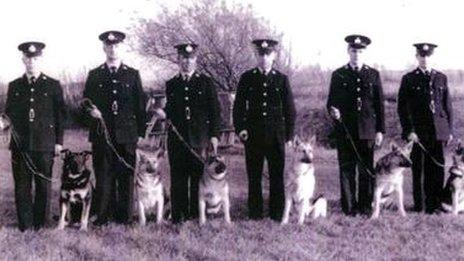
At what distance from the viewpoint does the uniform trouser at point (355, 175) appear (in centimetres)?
897

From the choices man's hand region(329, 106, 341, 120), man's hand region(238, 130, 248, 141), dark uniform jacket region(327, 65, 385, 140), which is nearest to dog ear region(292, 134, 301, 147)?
man's hand region(238, 130, 248, 141)

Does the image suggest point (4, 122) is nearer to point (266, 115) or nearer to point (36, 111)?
point (36, 111)

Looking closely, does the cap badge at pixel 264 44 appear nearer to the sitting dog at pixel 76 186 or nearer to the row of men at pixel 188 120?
the row of men at pixel 188 120

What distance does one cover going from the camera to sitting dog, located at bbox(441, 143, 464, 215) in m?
9.24

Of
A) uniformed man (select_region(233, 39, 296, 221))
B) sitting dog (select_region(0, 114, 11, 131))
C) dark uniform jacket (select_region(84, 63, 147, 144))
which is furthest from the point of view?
uniformed man (select_region(233, 39, 296, 221))

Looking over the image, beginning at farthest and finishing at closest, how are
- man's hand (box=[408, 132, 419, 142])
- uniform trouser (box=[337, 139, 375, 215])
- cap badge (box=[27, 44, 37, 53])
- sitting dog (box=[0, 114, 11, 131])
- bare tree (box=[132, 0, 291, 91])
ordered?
bare tree (box=[132, 0, 291, 91]), man's hand (box=[408, 132, 419, 142]), uniform trouser (box=[337, 139, 375, 215]), sitting dog (box=[0, 114, 11, 131]), cap badge (box=[27, 44, 37, 53])

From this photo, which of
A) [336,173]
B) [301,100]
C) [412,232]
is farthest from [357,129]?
[301,100]

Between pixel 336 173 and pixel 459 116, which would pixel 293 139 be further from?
pixel 459 116

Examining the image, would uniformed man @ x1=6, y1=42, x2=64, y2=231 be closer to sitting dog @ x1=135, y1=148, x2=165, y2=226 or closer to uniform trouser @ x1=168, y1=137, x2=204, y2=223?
sitting dog @ x1=135, y1=148, x2=165, y2=226

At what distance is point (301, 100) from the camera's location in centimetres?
2578

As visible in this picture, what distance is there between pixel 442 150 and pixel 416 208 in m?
0.89

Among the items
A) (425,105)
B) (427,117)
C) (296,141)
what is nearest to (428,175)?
(427,117)

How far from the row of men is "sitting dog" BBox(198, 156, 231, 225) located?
17 cm

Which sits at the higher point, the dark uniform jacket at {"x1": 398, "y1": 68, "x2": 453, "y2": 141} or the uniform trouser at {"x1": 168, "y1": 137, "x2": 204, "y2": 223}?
the dark uniform jacket at {"x1": 398, "y1": 68, "x2": 453, "y2": 141}
